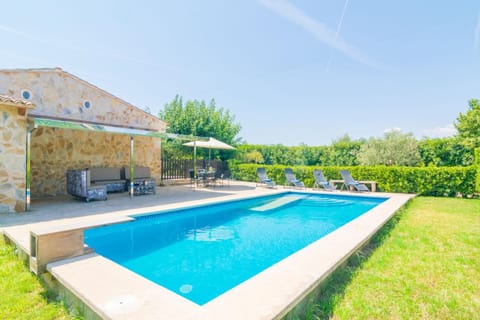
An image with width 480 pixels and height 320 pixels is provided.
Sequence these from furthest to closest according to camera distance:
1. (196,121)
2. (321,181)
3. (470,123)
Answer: (470,123), (196,121), (321,181)

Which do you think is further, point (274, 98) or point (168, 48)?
point (274, 98)

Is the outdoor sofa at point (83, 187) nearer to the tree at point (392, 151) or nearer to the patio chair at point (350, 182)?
the patio chair at point (350, 182)

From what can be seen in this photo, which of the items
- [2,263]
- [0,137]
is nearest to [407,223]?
[2,263]

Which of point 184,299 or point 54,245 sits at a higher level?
point 54,245

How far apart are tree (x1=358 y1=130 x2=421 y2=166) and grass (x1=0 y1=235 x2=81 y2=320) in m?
18.0

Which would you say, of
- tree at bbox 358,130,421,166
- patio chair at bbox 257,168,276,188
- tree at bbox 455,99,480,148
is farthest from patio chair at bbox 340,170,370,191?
tree at bbox 455,99,480,148

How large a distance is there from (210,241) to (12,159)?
6422mm

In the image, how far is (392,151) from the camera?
1675cm

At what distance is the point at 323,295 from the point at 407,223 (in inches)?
205

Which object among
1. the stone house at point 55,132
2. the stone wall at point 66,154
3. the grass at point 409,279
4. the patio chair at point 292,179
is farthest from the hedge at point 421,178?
the stone wall at point 66,154

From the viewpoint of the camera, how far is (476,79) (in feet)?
61.5

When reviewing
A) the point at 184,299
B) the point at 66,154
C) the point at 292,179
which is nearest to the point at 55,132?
the point at 66,154

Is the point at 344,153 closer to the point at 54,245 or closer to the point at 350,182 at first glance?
the point at 350,182

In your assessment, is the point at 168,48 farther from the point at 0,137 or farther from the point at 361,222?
the point at 361,222
